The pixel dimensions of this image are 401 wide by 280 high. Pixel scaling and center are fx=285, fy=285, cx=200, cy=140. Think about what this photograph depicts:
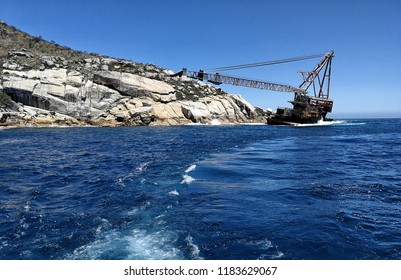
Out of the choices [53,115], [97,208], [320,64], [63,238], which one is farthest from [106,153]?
[320,64]

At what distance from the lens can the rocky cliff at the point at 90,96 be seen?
51.7 m

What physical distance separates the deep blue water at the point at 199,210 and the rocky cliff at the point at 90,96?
39.0 metres

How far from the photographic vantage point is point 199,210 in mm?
9766

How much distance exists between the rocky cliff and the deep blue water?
3901 cm

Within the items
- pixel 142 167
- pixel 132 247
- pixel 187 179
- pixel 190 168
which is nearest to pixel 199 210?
pixel 132 247

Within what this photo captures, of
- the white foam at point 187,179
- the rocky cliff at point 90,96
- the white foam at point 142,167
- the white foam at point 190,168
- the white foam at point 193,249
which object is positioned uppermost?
the rocky cliff at point 90,96

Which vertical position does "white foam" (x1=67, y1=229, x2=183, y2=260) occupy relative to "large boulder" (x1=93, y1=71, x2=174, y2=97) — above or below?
below

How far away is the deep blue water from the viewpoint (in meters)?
7.16

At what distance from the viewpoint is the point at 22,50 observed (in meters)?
66.2

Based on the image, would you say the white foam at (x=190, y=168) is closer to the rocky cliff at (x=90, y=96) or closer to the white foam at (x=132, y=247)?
the white foam at (x=132, y=247)

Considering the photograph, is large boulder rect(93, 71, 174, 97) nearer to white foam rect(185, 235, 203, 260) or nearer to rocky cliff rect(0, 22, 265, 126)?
rocky cliff rect(0, 22, 265, 126)

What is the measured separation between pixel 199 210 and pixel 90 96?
52823 mm

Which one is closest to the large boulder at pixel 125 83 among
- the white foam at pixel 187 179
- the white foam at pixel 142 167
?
the white foam at pixel 142 167

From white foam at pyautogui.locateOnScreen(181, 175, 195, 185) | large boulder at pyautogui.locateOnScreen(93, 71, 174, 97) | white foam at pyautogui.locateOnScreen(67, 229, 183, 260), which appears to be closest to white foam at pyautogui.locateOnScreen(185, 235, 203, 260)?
white foam at pyautogui.locateOnScreen(67, 229, 183, 260)
